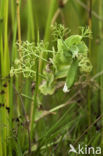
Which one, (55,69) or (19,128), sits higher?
(55,69)

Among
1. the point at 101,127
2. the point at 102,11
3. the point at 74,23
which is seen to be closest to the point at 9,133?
the point at 101,127

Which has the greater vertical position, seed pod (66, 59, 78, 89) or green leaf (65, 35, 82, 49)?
green leaf (65, 35, 82, 49)

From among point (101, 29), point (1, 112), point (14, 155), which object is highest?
point (101, 29)

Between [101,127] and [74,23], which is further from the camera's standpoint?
[74,23]

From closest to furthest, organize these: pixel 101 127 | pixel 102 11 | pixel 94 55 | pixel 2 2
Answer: pixel 2 2
pixel 101 127
pixel 102 11
pixel 94 55

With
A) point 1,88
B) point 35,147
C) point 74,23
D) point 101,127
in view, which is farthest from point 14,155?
point 74,23

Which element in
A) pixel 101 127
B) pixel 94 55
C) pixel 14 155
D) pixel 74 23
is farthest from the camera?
pixel 74 23

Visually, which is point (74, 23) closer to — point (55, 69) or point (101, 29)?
point (101, 29)

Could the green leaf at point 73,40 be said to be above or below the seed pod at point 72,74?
above

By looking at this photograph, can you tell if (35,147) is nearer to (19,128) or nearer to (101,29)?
(19,128)
